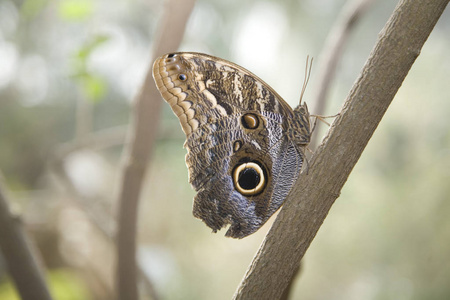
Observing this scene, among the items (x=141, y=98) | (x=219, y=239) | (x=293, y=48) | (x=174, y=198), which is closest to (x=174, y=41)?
(x=141, y=98)

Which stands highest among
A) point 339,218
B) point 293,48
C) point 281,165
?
point 293,48

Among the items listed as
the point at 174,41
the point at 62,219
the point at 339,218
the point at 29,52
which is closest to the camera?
the point at 174,41

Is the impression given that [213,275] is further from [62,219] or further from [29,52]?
[29,52]

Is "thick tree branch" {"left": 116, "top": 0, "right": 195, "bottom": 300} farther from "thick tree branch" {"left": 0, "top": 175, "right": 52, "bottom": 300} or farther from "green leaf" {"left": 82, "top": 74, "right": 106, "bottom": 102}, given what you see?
"green leaf" {"left": 82, "top": 74, "right": 106, "bottom": 102}

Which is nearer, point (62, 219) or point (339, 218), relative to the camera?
point (339, 218)

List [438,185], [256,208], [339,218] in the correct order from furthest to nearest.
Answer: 1. [339,218]
2. [438,185]
3. [256,208]

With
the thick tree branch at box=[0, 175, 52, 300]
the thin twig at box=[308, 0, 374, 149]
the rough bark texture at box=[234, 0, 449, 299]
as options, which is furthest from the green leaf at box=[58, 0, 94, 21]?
the rough bark texture at box=[234, 0, 449, 299]
